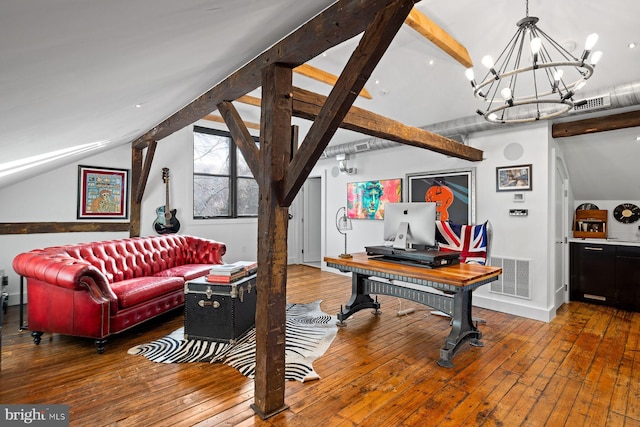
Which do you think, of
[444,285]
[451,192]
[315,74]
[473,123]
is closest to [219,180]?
[315,74]

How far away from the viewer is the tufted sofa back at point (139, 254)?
3.74 m

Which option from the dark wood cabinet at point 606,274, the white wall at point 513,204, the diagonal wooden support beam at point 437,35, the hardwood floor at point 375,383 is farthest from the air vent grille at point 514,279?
the diagonal wooden support beam at point 437,35

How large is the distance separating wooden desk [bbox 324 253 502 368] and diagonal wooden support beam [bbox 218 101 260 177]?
166cm

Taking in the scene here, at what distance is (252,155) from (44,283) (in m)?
2.51

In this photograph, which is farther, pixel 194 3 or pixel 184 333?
pixel 184 333

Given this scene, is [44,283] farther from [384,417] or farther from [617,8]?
[617,8]

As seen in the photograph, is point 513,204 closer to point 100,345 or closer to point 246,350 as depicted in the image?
point 246,350

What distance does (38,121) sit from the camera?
1.84 metres

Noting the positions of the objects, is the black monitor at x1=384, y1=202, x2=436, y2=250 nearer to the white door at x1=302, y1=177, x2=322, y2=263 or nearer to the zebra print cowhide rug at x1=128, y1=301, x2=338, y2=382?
the zebra print cowhide rug at x1=128, y1=301, x2=338, y2=382

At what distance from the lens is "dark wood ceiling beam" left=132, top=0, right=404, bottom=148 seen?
1.66 meters

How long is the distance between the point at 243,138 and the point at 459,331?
8.48 ft

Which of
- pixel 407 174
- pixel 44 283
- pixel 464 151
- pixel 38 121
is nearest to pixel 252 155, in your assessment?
pixel 38 121

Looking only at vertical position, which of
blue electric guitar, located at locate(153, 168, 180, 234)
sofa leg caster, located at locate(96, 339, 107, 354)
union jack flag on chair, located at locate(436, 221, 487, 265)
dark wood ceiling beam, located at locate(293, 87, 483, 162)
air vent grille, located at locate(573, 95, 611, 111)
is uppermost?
air vent grille, located at locate(573, 95, 611, 111)

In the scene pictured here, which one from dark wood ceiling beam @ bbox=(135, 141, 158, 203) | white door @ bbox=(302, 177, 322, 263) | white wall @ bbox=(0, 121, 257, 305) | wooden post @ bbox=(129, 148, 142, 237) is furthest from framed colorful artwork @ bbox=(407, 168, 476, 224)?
wooden post @ bbox=(129, 148, 142, 237)
